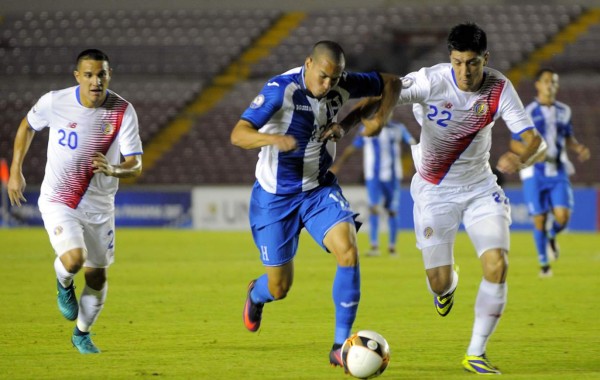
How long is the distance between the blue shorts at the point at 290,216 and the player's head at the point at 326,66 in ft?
2.49

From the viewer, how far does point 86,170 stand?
7.43 meters

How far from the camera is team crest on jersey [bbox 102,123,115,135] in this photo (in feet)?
24.4

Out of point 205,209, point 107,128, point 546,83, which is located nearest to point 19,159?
point 107,128

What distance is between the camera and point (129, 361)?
22.6 feet

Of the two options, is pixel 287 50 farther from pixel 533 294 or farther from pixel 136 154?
pixel 136 154

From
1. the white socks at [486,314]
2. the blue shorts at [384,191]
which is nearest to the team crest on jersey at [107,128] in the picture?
the white socks at [486,314]

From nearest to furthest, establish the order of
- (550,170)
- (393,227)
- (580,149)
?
(580,149)
(550,170)
(393,227)

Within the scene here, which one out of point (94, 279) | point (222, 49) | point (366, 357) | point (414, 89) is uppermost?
point (414, 89)

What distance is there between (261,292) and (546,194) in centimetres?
→ 637

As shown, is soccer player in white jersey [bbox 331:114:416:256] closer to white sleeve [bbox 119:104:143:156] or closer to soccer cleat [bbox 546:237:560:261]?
soccer cleat [bbox 546:237:560:261]

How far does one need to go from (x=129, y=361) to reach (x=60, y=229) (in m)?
1.07

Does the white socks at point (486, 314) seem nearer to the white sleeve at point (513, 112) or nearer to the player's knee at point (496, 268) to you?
the player's knee at point (496, 268)

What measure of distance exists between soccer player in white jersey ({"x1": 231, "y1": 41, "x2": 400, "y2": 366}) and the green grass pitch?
61cm

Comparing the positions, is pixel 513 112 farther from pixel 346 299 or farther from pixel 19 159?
pixel 19 159
